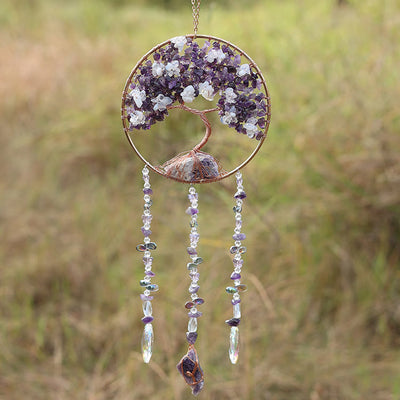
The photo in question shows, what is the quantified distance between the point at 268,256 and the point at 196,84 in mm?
1332

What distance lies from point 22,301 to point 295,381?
1.22 meters

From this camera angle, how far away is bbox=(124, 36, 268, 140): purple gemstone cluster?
1080mm


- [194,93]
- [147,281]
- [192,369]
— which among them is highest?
[194,93]

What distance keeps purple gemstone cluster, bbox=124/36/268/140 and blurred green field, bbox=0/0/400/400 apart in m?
0.62

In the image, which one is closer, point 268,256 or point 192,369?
point 192,369

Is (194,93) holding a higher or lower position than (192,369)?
higher

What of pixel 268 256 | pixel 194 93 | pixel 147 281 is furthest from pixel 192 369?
pixel 268 256

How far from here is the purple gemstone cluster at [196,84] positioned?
1080 mm

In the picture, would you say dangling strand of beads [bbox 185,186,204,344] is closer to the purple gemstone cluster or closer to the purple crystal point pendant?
the purple crystal point pendant

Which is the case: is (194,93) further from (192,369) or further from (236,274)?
(192,369)

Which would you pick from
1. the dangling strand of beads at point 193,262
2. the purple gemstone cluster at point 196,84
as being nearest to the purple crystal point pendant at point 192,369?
the dangling strand of beads at point 193,262

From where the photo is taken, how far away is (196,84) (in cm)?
109

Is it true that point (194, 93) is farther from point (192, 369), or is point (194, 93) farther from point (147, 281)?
point (192, 369)

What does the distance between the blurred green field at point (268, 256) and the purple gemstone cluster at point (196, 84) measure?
0.62m
